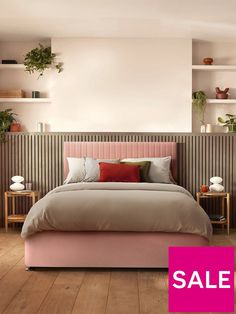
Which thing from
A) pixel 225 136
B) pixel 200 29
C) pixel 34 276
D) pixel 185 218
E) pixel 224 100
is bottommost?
pixel 34 276

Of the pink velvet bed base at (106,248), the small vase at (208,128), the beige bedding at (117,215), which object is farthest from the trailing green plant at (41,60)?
the pink velvet bed base at (106,248)

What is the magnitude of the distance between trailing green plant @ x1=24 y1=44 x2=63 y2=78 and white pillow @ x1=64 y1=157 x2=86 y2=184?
1.28m

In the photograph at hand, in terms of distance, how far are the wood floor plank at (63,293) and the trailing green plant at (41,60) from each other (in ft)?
11.1

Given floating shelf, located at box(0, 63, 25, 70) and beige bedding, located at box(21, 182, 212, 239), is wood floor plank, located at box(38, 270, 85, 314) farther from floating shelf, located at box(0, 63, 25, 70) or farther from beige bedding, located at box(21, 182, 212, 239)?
floating shelf, located at box(0, 63, 25, 70)

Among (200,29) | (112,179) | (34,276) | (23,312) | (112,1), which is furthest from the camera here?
(200,29)

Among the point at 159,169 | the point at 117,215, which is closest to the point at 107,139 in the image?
the point at 159,169

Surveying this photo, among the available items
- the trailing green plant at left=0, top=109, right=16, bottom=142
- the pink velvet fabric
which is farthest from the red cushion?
the trailing green plant at left=0, top=109, right=16, bottom=142

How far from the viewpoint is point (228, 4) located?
17.5ft

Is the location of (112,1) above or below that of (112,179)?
above

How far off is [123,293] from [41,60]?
4023mm

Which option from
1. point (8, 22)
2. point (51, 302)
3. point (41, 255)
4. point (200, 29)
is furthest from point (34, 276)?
point (200, 29)

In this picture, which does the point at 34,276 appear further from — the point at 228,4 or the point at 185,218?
the point at 228,4

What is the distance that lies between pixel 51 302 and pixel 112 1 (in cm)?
319

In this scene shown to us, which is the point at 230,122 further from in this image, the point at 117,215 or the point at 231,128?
the point at 117,215
